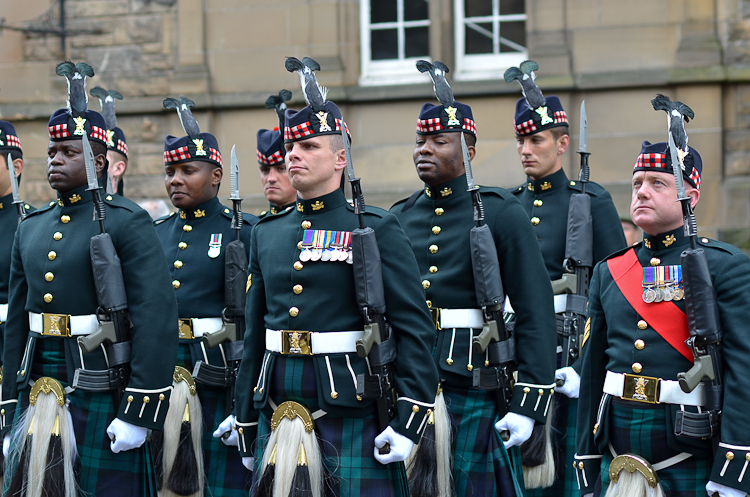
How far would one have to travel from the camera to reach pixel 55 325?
4.64 m

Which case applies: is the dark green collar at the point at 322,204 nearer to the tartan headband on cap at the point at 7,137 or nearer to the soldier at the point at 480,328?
the soldier at the point at 480,328

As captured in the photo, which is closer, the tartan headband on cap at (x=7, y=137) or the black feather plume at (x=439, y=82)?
the black feather plume at (x=439, y=82)

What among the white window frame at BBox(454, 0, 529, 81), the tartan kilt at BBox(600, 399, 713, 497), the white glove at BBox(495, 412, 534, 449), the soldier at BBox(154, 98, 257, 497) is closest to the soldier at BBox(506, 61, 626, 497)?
the white glove at BBox(495, 412, 534, 449)

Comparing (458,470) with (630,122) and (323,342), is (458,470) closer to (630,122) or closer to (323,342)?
(323,342)

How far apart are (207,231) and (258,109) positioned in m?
4.49

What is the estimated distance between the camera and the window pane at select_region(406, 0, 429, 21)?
1063 cm

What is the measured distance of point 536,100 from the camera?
6.31 m

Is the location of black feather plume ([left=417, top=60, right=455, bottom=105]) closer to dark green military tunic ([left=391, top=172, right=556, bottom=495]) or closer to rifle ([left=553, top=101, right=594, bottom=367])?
Answer: dark green military tunic ([left=391, top=172, right=556, bottom=495])

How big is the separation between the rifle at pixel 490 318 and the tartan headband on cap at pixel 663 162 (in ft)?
2.76

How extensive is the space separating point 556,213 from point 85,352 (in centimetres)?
300

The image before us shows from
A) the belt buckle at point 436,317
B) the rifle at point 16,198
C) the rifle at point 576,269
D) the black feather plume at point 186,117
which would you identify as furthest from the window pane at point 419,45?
the belt buckle at point 436,317

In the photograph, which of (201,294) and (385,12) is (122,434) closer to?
(201,294)

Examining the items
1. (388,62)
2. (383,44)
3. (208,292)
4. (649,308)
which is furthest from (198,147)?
(383,44)

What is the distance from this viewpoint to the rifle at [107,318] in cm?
448
